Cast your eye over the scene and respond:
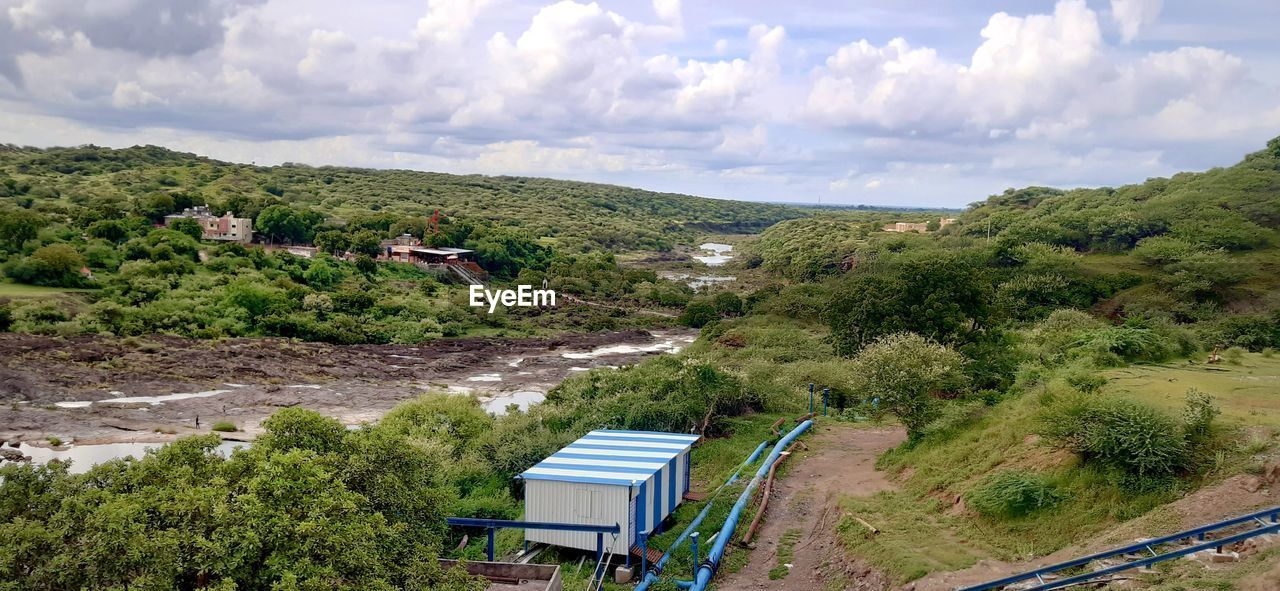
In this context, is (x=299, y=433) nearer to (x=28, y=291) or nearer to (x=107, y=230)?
(x=28, y=291)

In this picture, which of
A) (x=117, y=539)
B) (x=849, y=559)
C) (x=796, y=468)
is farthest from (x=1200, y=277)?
(x=117, y=539)

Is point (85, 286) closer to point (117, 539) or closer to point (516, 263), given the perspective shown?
point (516, 263)

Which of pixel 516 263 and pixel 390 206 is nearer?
pixel 516 263

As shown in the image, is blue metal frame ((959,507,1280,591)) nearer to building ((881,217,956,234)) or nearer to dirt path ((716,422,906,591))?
dirt path ((716,422,906,591))

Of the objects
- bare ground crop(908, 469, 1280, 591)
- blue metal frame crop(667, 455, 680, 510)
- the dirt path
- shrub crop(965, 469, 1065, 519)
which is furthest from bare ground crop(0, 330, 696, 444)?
bare ground crop(908, 469, 1280, 591)

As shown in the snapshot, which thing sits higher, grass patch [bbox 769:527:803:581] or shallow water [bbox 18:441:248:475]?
grass patch [bbox 769:527:803:581]

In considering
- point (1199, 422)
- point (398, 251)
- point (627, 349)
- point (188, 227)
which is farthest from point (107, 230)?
point (1199, 422)

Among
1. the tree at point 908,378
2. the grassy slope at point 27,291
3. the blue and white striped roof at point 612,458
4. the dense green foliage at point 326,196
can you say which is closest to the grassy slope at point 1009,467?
the tree at point 908,378
